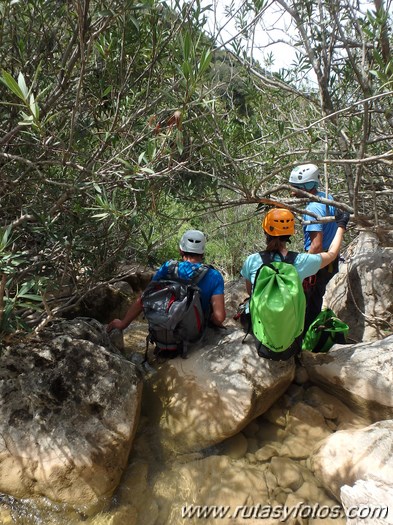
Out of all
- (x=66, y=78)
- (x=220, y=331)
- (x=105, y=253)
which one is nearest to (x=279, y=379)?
(x=220, y=331)

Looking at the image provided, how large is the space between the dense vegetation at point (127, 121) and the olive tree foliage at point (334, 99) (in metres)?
0.02

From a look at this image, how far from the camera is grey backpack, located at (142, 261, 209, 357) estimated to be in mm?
3096

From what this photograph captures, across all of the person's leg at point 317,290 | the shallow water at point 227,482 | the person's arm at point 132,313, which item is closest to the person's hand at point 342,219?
the person's leg at point 317,290

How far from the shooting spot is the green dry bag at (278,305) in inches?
113

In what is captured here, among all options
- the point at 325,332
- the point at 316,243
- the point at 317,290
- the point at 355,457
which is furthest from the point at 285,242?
the point at 355,457

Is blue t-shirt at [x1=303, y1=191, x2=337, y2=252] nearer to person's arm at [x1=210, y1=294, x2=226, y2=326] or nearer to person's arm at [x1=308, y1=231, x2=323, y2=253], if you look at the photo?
person's arm at [x1=308, y1=231, x2=323, y2=253]

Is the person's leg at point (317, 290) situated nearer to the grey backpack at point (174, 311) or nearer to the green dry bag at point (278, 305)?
the green dry bag at point (278, 305)

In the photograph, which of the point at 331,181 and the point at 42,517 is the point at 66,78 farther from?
the point at 331,181

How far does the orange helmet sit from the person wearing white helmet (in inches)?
18.3

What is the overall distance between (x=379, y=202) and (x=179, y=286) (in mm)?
3066

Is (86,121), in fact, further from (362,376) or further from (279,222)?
(362,376)

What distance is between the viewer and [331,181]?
196 inches

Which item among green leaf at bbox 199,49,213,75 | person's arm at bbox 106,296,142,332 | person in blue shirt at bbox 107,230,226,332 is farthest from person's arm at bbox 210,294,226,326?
green leaf at bbox 199,49,213,75

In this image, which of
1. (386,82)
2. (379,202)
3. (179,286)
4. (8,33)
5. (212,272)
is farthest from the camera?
(379,202)
